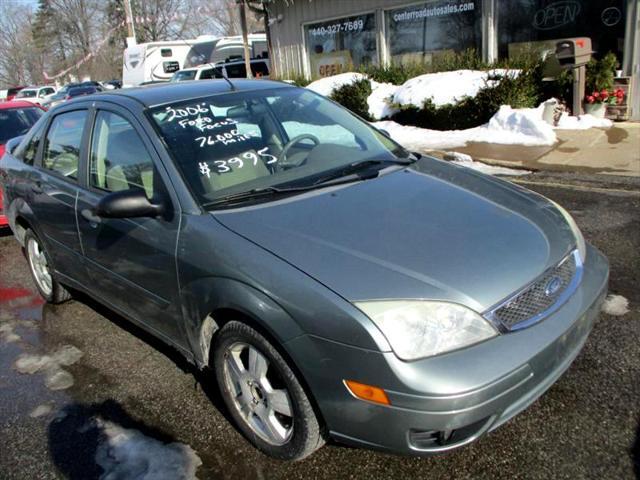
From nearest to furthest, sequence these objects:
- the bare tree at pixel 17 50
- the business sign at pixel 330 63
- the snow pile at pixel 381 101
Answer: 1. the snow pile at pixel 381 101
2. the business sign at pixel 330 63
3. the bare tree at pixel 17 50

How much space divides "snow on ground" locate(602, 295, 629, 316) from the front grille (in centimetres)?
131

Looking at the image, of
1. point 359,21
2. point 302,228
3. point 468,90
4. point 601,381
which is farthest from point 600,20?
point 302,228

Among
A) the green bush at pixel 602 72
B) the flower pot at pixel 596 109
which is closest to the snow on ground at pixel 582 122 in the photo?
the flower pot at pixel 596 109

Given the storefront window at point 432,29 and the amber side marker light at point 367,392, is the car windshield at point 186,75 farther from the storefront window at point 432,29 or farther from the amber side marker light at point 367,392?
the amber side marker light at point 367,392

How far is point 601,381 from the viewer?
2.93m

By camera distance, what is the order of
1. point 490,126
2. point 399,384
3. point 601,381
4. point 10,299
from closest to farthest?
point 399,384, point 601,381, point 10,299, point 490,126

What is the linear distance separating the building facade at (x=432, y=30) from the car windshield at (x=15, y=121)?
27.3ft

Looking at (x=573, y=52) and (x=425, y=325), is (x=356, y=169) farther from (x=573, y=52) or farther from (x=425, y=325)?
(x=573, y=52)

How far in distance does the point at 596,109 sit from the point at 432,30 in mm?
4306

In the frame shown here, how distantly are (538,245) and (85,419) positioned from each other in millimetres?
2520

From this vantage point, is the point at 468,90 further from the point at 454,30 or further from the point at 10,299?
the point at 10,299

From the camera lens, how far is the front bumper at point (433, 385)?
2045mm

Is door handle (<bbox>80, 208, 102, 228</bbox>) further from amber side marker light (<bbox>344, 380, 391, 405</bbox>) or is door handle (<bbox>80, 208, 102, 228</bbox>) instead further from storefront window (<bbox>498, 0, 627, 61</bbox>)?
storefront window (<bbox>498, 0, 627, 61</bbox>)

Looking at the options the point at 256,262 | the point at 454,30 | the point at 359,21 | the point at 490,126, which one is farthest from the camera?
the point at 359,21
